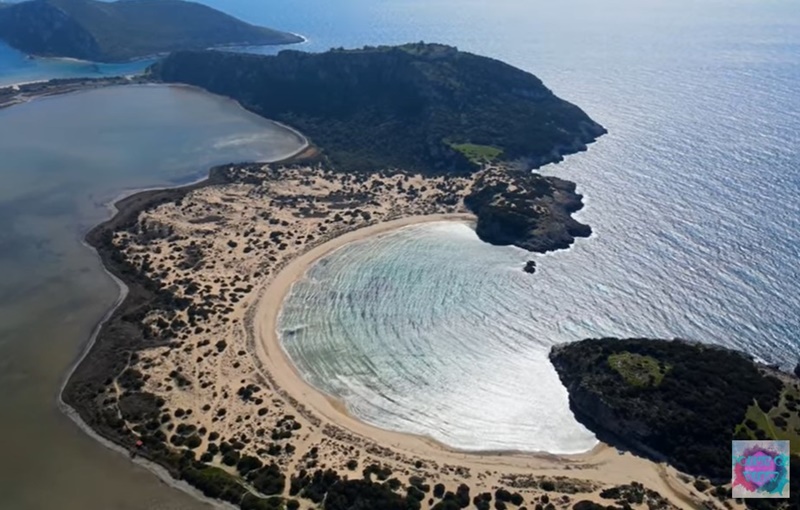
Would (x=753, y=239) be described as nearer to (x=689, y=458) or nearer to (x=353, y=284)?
(x=689, y=458)

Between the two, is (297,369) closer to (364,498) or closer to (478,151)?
(364,498)

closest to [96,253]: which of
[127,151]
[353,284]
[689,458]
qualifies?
[353,284]

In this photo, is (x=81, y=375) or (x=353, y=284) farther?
(x=353, y=284)

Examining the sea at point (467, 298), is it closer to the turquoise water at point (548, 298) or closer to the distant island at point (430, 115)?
the turquoise water at point (548, 298)

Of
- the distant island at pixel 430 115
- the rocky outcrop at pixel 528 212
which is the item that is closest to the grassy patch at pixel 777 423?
the rocky outcrop at pixel 528 212

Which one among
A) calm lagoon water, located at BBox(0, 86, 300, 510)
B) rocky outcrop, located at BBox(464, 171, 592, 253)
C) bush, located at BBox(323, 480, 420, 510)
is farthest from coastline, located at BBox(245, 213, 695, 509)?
rocky outcrop, located at BBox(464, 171, 592, 253)

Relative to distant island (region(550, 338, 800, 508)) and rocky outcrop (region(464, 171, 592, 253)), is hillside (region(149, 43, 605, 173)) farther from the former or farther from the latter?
distant island (region(550, 338, 800, 508))
